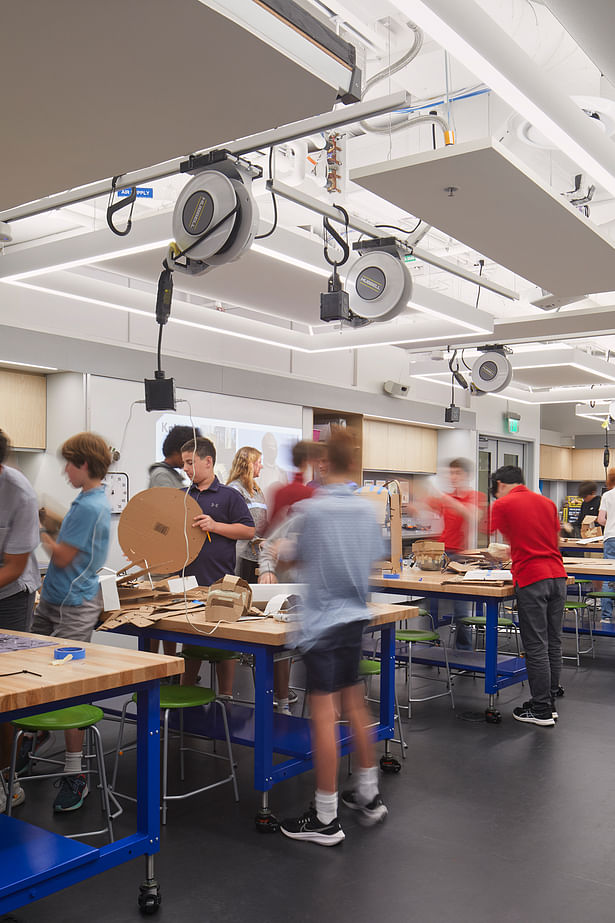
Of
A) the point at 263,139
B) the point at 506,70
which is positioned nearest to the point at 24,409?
the point at 263,139

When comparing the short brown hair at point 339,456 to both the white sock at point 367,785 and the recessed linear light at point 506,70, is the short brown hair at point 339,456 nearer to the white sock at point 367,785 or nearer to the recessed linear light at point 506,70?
the white sock at point 367,785

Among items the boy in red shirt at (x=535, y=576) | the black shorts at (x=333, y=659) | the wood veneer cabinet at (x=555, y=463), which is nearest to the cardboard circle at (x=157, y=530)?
the black shorts at (x=333, y=659)

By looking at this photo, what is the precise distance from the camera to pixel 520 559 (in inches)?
203

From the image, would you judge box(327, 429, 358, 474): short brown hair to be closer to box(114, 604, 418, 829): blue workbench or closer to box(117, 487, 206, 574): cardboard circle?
box(114, 604, 418, 829): blue workbench

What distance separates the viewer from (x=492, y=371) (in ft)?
25.0

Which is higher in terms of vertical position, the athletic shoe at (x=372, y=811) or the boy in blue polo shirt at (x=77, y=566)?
the boy in blue polo shirt at (x=77, y=566)

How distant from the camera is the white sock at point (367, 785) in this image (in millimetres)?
3477

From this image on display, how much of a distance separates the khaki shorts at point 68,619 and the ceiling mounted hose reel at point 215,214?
157 centimetres

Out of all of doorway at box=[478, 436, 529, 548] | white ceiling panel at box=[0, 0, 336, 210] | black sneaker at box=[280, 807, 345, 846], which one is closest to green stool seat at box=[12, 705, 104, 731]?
black sneaker at box=[280, 807, 345, 846]

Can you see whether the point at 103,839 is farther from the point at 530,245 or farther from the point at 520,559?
the point at 530,245

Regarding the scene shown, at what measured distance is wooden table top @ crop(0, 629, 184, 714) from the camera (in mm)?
2283

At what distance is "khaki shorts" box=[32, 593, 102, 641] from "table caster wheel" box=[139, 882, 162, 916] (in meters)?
1.09

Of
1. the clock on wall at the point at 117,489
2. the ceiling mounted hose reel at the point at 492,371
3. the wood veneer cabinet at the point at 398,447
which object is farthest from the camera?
the wood veneer cabinet at the point at 398,447

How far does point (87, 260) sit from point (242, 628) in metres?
2.63
